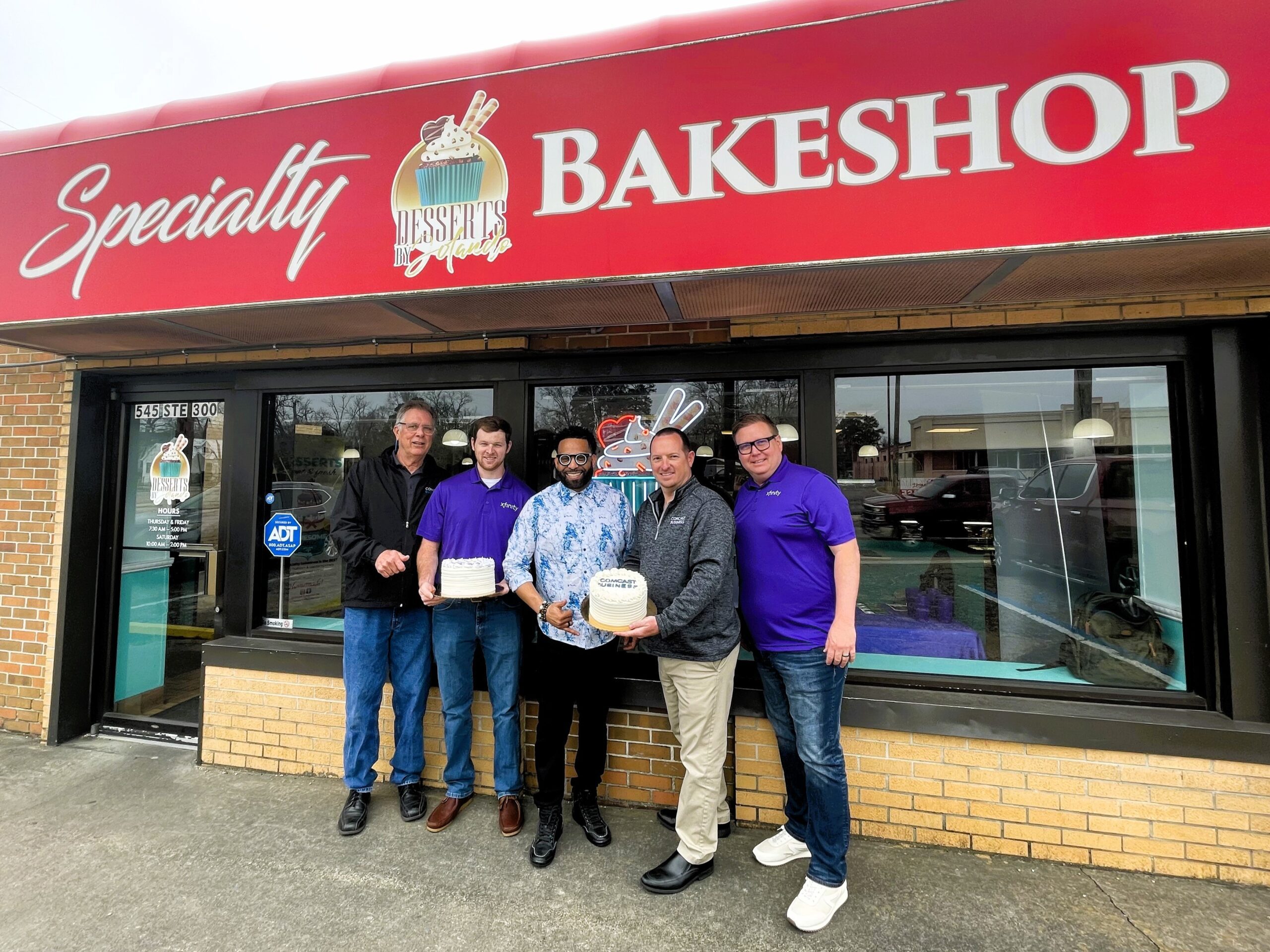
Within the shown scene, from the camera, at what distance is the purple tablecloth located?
294 cm

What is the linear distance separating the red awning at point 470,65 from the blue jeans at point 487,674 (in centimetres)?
239

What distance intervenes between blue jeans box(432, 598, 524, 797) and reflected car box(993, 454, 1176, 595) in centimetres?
260

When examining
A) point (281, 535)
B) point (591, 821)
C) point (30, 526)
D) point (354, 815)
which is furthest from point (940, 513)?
point (30, 526)

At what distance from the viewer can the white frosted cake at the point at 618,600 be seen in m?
2.15

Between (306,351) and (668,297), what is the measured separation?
7.89 feet

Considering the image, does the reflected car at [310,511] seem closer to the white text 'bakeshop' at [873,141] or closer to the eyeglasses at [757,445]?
the white text 'bakeshop' at [873,141]

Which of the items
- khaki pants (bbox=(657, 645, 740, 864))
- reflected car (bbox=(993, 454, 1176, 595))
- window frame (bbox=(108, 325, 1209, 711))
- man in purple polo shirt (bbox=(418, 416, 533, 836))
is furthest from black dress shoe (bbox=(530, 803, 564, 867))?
reflected car (bbox=(993, 454, 1176, 595))

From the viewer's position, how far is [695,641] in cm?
230

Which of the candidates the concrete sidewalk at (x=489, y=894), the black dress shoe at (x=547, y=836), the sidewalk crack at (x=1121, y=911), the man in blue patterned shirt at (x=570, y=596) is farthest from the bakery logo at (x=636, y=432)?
the sidewalk crack at (x=1121, y=911)

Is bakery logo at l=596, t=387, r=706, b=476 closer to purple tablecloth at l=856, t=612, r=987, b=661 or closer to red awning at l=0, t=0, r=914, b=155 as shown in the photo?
purple tablecloth at l=856, t=612, r=987, b=661

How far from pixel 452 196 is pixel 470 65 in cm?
63

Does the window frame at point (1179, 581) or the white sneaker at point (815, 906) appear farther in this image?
the window frame at point (1179, 581)

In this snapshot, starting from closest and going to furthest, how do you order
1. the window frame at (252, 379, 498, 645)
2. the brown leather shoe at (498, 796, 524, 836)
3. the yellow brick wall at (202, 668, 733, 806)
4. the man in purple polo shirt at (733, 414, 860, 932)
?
the man in purple polo shirt at (733, 414, 860, 932) → the brown leather shoe at (498, 796, 524, 836) → the yellow brick wall at (202, 668, 733, 806) → the window frame at (252, 379, 498, 645)

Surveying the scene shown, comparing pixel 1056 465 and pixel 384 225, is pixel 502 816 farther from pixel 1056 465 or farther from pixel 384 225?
pixel 1056 465
